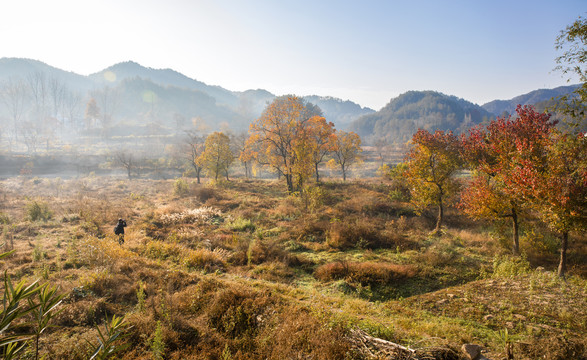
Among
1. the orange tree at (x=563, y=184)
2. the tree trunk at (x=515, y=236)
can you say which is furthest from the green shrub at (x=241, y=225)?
the tree trunk at (x=515, y=236)

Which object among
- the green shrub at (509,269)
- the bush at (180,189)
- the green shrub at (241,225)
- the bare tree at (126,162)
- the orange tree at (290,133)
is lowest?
the green shrub at (241,225)

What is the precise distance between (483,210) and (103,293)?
15543mm

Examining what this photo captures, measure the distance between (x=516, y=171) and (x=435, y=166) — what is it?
7.11 meters

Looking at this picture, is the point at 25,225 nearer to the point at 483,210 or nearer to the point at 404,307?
the point at 404,307

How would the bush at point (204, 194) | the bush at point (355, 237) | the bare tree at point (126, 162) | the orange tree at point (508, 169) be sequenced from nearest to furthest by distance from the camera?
the orange tree at point (508, 169), the bush at point (355, 237), the bush at point (204, 194), the bare tree at point (126, 162)

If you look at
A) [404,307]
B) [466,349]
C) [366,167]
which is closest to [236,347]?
[466,349]

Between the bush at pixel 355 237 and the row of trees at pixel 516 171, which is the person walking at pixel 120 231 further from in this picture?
the row of trees at pixel 516 171

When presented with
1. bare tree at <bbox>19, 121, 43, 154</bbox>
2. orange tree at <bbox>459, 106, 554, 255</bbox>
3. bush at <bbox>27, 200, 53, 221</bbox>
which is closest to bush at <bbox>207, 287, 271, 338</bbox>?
orange tree at <bbox>459, 106, 554, 255</bbox>

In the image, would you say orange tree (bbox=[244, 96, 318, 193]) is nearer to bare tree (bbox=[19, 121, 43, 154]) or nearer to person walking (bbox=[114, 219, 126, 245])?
person walking (bbox=[114, 219, 126, 245])

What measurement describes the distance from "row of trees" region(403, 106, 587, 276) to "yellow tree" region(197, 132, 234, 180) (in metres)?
27.3

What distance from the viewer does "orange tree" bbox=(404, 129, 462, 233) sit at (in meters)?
16.4

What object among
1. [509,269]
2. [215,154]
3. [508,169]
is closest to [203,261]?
[509,269]

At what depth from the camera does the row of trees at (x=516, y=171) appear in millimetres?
8922

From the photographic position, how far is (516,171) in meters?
10.4
